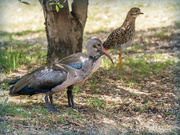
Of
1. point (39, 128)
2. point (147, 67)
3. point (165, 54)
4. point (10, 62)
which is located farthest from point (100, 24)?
point (39, 128)

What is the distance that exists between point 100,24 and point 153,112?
717cm

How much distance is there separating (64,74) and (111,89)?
1948 mm

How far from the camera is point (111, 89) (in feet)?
20.3

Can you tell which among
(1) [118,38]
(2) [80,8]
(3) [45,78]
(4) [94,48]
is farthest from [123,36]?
(3) [45,78]

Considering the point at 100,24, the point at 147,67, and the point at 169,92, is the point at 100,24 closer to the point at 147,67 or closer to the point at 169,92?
the point at 147,67

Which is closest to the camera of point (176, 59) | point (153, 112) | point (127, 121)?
point (127, 121)

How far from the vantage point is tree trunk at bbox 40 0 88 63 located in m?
6.23

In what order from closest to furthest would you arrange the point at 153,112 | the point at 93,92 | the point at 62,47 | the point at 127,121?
the point at 127,121
the point at 153,112
the point at 93,92
the point at 62,47

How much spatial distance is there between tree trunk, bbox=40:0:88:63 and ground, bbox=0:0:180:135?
0.92m

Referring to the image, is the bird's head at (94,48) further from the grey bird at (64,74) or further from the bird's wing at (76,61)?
the bird's wing at (76,61)

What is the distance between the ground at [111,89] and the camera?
428 cm

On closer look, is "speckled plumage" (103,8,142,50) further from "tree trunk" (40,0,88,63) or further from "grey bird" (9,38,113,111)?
"grey bird" (9,38,113,111)

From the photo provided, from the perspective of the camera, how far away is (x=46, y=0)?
604 centimetres

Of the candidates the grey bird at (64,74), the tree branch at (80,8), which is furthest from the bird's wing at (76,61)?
the tree branch at (80,8)
